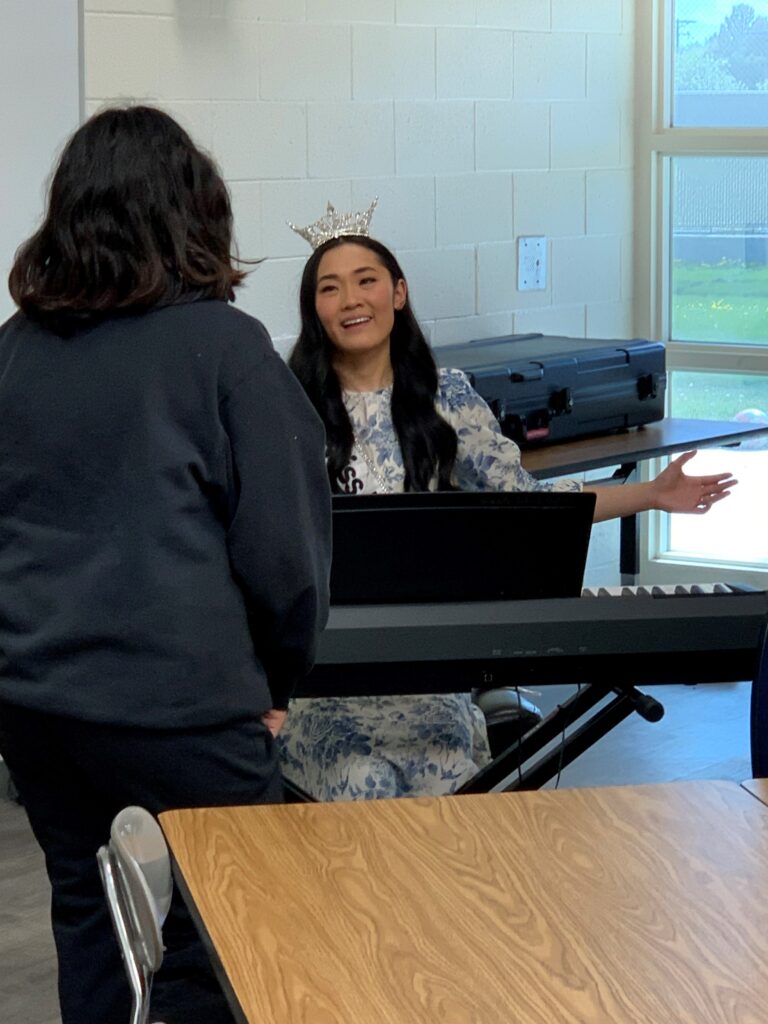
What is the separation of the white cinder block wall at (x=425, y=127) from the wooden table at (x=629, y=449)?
2.22 ft

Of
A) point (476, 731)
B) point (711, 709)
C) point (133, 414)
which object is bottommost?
point (711, 709)

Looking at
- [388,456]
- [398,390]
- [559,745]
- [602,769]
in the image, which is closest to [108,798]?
[559,745]

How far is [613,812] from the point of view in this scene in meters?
1.67

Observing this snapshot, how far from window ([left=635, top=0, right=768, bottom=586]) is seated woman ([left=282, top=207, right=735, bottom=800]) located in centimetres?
220

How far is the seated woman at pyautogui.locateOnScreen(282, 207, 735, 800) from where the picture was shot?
8.30 feet

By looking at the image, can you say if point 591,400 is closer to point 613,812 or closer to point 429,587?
point 429,587

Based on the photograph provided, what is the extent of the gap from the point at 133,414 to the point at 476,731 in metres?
1.15

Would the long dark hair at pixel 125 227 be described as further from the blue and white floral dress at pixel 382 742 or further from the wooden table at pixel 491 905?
the blue and white floral dress at pixel 382 742

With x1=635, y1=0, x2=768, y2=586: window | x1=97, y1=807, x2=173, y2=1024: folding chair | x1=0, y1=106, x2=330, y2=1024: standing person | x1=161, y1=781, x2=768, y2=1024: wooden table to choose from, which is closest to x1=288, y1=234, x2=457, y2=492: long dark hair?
x1=0, y1=106, x2=330, y2=1024: standing person

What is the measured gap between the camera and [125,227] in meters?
1.75

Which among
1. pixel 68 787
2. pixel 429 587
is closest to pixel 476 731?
pixel 429 587

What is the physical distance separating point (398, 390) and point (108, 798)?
114cm

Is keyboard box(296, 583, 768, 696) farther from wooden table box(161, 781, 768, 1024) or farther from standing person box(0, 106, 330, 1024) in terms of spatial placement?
wooden table box(161, 781, 768, 1024)

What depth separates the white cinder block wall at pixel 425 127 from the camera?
369 centimetres
